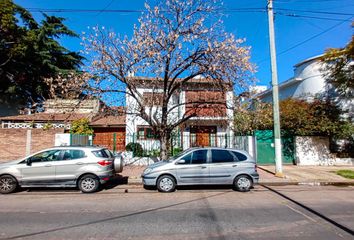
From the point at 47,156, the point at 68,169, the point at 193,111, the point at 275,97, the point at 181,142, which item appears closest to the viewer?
the point at 68,169

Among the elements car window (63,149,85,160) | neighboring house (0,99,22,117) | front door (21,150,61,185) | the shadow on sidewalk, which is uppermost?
neighboring house (0,99,22,117)

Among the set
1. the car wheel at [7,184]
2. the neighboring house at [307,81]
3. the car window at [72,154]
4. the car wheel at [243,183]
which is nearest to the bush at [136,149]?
the car window at [72,154]

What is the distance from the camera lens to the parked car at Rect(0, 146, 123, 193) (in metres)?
9.14

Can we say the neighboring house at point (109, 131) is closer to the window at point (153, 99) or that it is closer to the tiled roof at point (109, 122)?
the tiled roof at point (109, 122)

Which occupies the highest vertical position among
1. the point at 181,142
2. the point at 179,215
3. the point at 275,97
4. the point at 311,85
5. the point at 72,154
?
the point at 311,85

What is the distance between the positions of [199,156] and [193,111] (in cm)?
523

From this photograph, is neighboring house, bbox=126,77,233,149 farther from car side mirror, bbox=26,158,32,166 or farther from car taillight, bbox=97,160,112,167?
car side mirror, bbox=26,158,32,166

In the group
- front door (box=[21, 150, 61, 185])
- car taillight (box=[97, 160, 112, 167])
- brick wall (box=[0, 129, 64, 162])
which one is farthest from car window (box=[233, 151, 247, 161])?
brick wall (box=[0, 129, 64, 162])

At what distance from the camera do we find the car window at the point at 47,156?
9.32 metres

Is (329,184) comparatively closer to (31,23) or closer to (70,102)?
(70,102)

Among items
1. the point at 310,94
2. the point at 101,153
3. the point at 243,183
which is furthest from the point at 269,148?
the point at 101,153

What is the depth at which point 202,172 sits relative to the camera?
366 inches

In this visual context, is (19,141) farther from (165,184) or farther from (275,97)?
(275,97)

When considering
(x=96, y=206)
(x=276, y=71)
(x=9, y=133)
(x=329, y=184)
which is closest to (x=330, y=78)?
(x=276, y=71)
